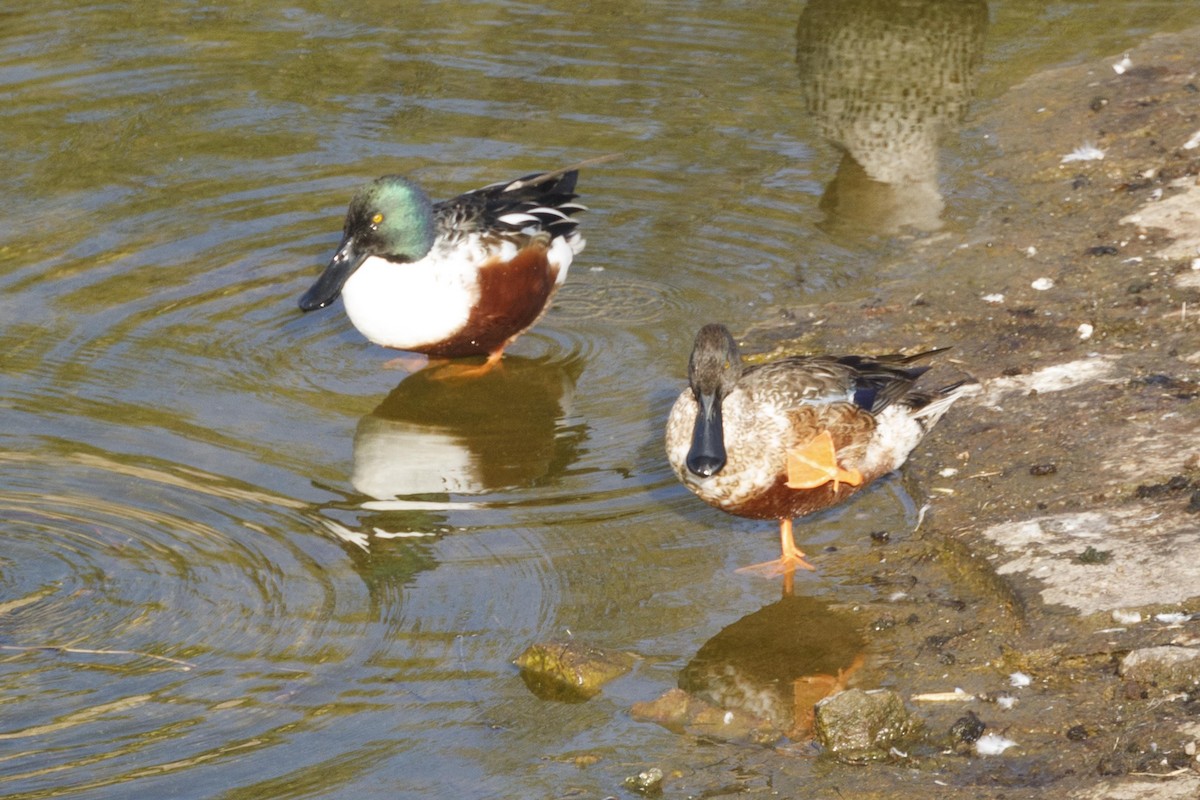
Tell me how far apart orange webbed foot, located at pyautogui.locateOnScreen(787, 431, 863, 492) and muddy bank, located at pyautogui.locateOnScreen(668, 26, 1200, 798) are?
329mm

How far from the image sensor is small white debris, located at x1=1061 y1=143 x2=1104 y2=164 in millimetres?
8180

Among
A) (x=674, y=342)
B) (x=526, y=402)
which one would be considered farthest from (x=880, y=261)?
(x=526, y=402)

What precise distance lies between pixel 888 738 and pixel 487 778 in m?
1.06

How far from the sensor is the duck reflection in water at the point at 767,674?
4348mm

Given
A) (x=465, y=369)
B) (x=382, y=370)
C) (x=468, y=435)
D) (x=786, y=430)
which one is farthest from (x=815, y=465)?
(x=382, y=370)

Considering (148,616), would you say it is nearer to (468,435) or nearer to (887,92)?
(468,435)

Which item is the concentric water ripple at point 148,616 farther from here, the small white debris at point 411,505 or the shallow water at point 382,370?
the small white debris at point 411,505

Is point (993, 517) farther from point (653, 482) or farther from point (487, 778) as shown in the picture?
point (487, 778)

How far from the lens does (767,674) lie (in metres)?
4.66

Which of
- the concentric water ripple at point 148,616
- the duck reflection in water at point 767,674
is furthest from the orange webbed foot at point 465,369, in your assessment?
the duck reflection in water at point 767,674

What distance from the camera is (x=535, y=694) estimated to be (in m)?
4.50

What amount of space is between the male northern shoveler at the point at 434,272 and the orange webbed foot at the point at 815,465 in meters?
2.10

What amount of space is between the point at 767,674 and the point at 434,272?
2.78 metres

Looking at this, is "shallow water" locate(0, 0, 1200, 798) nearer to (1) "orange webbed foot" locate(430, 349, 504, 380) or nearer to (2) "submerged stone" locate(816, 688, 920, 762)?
(1) "orange webbed foot" locate(430, 349, 504, 380)
